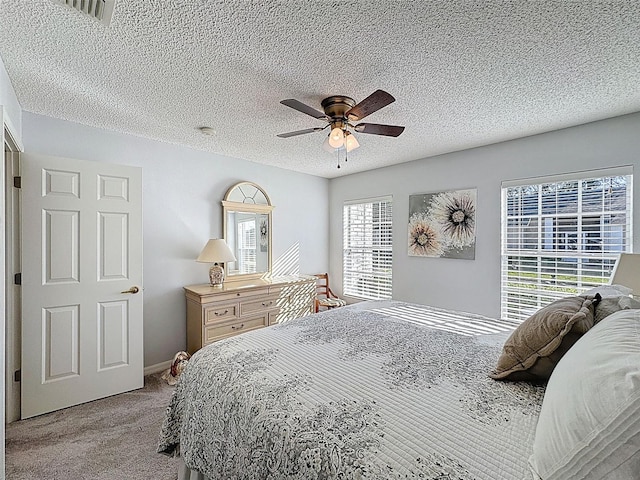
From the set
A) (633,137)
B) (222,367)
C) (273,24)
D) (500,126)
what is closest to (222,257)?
(222,367)

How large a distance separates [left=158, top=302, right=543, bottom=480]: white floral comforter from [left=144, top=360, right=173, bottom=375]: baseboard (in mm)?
1771

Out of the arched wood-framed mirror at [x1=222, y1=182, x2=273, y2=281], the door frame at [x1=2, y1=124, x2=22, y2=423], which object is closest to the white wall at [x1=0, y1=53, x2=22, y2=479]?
the door frame at [x1=2, y1=124, x2=22, y2=423]

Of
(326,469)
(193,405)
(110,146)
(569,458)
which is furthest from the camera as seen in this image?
(110,146)

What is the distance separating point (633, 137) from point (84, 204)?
460 centimetres

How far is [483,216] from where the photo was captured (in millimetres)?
3439

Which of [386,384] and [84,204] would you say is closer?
[386,384]

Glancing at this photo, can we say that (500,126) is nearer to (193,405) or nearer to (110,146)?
(193,405)

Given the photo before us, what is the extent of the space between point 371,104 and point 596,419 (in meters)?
1.78

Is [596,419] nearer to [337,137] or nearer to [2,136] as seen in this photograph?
[337,137]

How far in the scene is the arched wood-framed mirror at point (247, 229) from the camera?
3.83m

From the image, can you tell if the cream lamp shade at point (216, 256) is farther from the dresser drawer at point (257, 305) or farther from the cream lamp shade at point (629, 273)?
the cream lamp shade at point (629, 273)

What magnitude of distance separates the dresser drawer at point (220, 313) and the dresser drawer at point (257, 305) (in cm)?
9

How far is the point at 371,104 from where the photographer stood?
75.0 inches

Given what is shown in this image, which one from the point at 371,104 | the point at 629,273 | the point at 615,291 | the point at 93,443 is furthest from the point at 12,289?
the point at 629,273
